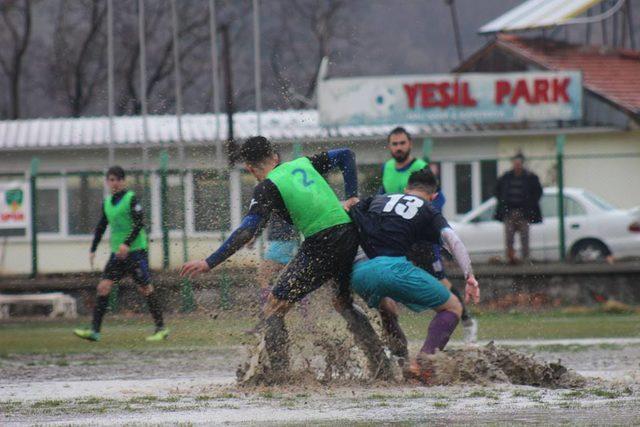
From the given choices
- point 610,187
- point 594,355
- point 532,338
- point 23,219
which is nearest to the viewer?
Result: point 594,355

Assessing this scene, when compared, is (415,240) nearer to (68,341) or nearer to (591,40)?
(68,341)

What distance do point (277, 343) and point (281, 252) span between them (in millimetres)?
2098

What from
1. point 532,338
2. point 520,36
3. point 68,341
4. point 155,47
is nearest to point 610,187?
point 532,338

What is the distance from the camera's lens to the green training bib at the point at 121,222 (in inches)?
599

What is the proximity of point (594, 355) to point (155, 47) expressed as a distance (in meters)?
41.1

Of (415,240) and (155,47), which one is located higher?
(155,47)

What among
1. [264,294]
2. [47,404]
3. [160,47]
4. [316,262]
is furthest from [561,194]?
[160,47]

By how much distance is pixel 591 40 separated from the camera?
43.1 meters

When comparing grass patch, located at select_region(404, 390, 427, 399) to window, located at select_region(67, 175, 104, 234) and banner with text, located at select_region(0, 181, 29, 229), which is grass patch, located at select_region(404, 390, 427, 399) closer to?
window, located at select_region(67, 175, 104, 234)

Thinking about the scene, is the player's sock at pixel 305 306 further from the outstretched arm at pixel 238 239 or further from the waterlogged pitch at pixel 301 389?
the outstretched arm at pixel 238 239

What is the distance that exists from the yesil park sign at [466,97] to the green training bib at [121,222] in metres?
16.3

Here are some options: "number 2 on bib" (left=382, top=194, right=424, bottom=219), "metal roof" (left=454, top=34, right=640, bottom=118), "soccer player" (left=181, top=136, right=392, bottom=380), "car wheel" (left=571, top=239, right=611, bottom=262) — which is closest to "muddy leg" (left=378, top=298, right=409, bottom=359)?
"soccer player" (left=181, top=136, right=392, bottom=380)

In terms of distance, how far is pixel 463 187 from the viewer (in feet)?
72.5

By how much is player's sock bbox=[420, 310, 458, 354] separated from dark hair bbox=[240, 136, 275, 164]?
1685 millimetres
